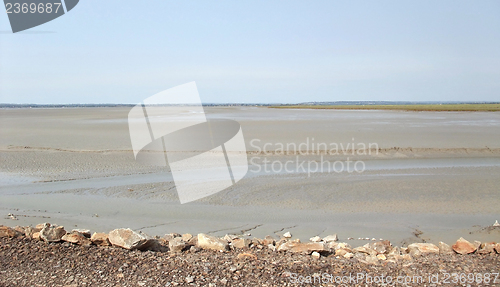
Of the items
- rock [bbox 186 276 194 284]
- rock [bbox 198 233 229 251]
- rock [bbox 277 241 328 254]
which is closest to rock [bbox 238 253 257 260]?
rock [bbox 198 233 229 251]

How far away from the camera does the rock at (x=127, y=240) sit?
17.8 feet

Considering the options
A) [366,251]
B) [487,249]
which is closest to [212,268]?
[366,251]

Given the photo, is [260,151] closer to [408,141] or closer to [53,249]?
[408,141]

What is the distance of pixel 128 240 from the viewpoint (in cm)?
546

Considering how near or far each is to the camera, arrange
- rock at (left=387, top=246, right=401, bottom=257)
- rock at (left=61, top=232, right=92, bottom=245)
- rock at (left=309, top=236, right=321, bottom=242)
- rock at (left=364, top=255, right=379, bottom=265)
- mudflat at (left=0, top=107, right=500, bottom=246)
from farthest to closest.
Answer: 1. mudflat at (left=0, top=107, right=500, bottom=246)
2. rock at (left=309, top=236, right=321, bottom=242)
3. rock at (left=61, top=232, right=92, bottom=245)
4. rock at (left=387, top=246, right=401, bottom=257)
5. rock at (left=364, top=255, right=379, bottom=265)

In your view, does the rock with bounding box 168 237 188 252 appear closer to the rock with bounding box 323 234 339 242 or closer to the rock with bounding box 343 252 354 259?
the rock with bounding box 343 252 354 259

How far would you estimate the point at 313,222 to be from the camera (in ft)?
27.1

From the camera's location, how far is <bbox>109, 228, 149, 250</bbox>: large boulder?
17.8 ft

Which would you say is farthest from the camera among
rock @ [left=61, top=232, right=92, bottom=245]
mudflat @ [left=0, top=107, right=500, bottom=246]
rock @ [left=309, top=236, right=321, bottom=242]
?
A: mudflat @ [left=0, top=107, right=500, bottom=246]

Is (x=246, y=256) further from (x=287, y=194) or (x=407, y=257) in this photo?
(x=287, y=194)

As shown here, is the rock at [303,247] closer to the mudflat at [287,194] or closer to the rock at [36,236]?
the mudflat at [287,194]

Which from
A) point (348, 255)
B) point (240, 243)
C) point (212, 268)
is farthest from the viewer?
point (240, 243)

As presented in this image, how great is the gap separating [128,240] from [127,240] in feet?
0.05

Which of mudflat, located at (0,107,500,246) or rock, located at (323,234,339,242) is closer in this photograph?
rock, located at (323,234,339,242)
